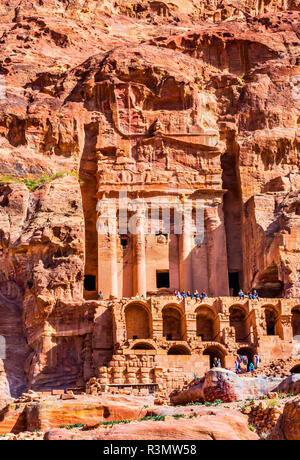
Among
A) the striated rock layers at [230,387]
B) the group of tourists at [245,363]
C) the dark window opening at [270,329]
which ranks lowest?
the striated rock layers at [230,387]

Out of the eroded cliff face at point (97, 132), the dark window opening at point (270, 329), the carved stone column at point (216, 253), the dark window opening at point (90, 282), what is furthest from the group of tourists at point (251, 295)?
the dark window opening at point (90, 282)

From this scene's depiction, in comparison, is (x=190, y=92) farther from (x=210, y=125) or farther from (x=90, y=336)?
(x=90, y=336)

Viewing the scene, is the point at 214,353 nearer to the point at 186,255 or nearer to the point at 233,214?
the point at 186,255

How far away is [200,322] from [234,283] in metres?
8.86

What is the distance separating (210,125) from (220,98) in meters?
3.86

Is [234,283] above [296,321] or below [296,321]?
above

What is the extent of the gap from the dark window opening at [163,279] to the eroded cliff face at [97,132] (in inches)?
208

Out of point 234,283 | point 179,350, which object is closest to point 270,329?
point 179,350

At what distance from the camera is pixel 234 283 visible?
72625mm

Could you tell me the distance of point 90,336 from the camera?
6088 centimetres

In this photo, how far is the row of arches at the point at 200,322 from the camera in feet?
207

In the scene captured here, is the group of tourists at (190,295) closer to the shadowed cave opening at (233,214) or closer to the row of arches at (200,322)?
the row of arches at (200,322)

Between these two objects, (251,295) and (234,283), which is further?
(234,283)
